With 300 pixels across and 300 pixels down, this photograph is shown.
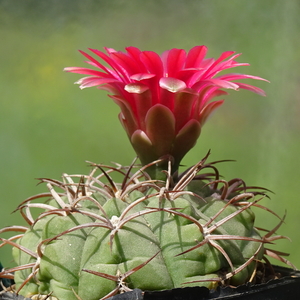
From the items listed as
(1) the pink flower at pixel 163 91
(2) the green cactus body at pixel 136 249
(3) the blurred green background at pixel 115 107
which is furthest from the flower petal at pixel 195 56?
(3) the blurred green background at pixel 115 107

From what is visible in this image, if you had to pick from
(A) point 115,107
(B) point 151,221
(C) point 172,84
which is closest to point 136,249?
(B) point 151,221

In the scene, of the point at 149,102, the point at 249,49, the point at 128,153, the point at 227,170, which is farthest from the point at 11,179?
the point at 149,102

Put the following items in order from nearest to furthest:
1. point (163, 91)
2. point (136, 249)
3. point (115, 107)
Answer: point (136, 249), point (163, 91), point (115, 107)

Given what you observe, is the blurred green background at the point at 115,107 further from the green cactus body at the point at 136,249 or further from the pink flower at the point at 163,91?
the green cactus body at the point at 136,249

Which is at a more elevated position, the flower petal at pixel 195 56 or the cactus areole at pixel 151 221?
the flower petal at pixel 195 56

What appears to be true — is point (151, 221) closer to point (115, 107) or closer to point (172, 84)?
point (172, 84)

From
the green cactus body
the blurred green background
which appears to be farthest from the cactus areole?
the blurred green background
